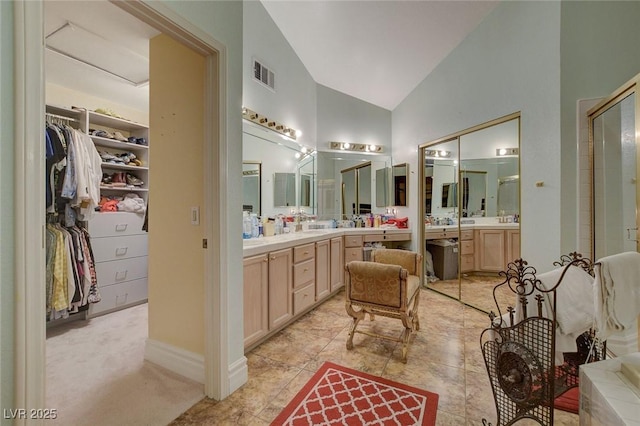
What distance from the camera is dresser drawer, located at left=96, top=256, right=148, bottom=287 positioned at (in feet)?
9.64

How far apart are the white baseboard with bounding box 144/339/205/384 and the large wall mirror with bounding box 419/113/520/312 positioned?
2887mm

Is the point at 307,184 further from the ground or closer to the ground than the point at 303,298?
Result: further from the ground

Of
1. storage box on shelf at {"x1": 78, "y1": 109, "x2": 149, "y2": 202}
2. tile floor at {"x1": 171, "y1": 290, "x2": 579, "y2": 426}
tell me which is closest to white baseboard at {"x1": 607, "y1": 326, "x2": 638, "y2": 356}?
tile floor at {"x1": 171, "y1": 290, "x2": 579, "y2": 426}

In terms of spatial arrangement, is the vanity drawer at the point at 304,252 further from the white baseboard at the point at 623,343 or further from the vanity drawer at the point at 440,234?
the white baseboard at the point at 623,343

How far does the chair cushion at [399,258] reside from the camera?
8.49 ft

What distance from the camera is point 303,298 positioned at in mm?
2811

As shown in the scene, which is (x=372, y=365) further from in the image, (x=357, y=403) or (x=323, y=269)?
(x=323, y=269)

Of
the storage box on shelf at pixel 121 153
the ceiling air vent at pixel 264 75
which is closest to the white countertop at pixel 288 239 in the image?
the ceiling air vent at pixel 264 75

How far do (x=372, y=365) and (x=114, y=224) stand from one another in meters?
3.09

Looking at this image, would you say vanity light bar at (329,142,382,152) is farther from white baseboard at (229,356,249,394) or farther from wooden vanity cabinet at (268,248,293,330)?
white baseboard at (229,356,249,394)

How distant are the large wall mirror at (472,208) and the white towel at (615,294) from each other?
5.05ft

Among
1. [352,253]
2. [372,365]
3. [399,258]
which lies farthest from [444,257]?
[372,365]

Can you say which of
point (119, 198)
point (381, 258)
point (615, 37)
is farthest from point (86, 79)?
point (615, 37)

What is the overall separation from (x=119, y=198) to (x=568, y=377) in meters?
4.52
